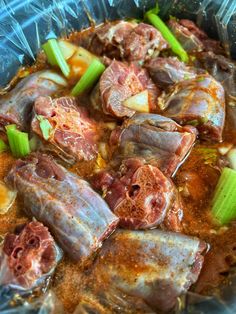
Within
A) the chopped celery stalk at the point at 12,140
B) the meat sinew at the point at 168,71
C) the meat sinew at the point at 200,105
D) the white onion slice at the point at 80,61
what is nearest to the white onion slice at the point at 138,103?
the meat sinew at the point at 200,105

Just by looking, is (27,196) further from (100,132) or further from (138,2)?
(138,2)

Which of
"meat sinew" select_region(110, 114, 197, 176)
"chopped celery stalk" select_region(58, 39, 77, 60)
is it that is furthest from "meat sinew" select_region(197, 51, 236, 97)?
"chopped celery stalk" select_region(58, 39, 77, 60)

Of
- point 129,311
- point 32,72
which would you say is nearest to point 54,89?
point 32,72

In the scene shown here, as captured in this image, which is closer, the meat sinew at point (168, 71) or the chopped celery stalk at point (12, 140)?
the chopped celery stalk at point (12, 140)

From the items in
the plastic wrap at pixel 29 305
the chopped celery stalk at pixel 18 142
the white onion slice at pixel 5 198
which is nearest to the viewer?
the plastic wrap at pixel 29 305

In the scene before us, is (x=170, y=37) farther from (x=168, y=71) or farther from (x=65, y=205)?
(x=65, y=205)

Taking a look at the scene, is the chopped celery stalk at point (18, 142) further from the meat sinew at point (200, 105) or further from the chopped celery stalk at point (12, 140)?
the meat sinew at point (200, 105)
